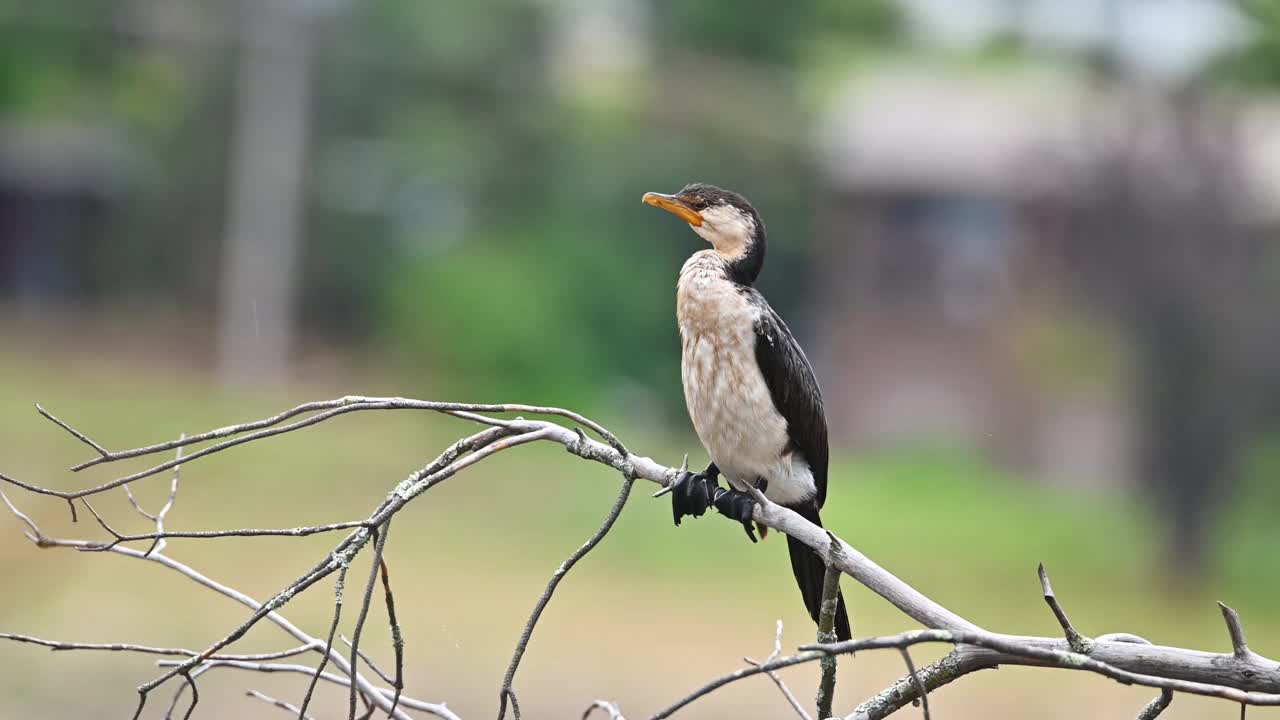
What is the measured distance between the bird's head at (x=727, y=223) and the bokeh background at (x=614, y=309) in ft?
22.5

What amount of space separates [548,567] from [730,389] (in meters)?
10.2

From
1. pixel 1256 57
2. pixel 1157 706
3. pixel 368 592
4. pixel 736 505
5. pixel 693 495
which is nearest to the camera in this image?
pixel 368 592

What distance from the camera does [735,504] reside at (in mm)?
2736

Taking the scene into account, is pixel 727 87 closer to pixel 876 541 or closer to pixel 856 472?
pixel 856 472

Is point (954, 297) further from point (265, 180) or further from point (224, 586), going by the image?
point (224, 586)

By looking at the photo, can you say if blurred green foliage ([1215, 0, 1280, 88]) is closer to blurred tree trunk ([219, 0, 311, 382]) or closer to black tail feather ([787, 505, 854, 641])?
blurred tree trunk ([219, 0, 311, 382])

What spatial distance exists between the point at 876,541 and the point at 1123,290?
10.0 ft

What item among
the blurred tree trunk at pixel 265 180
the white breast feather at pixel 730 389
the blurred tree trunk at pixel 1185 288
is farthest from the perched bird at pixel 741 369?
the blurred tree trunk at pixel 265 180

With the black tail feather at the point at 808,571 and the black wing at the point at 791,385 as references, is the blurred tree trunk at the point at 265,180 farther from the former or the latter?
→ the black tail feather at the point at 808,571

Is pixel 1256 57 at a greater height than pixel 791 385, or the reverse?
pixel 1256 57

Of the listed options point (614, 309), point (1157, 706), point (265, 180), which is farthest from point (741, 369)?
point (265, 180)

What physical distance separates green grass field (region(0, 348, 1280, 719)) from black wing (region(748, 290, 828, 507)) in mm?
6329

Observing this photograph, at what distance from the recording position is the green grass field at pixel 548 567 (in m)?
10.5

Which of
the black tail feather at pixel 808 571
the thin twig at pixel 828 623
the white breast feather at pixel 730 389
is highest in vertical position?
the white breast feather at pixel 730 389
